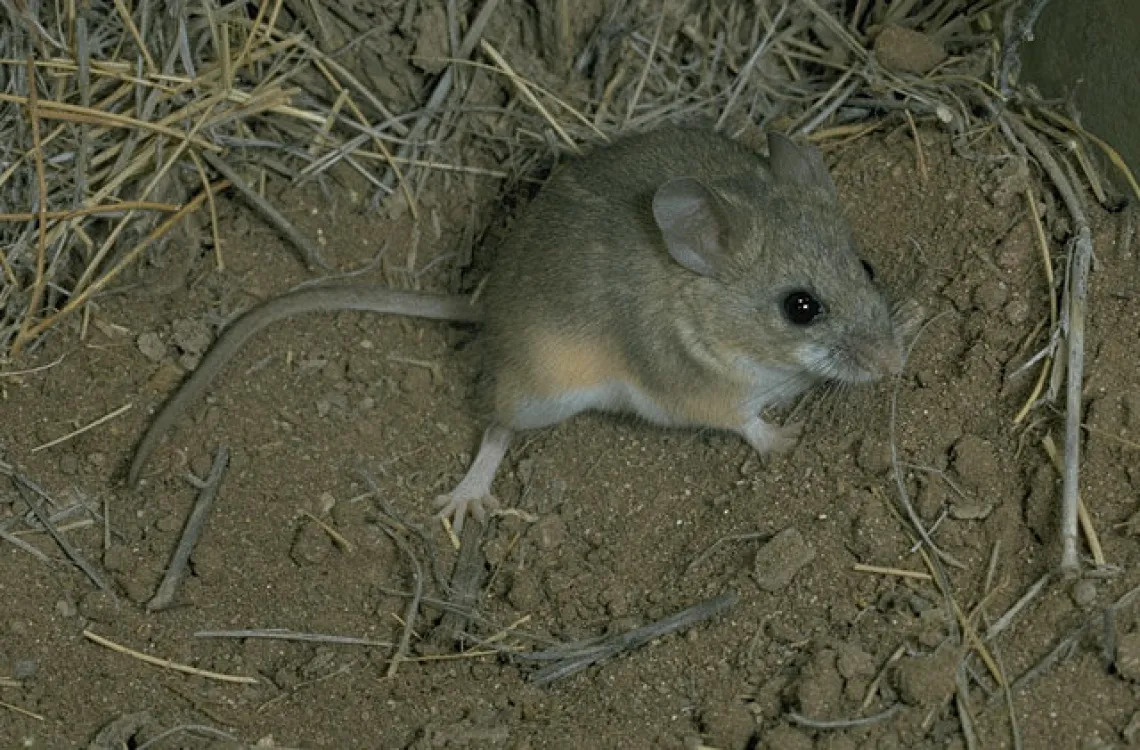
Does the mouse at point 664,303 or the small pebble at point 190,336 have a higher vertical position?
the mouse at point 664,303

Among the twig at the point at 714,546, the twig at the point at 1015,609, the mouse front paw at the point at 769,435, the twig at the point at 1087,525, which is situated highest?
the twig at the point at 1087,525

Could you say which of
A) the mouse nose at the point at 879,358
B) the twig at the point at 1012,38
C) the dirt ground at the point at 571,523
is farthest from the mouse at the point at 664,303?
the twig at the point at 1012,38

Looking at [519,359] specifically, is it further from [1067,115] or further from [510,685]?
[1067,115]

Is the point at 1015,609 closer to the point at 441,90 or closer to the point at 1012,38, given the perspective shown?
the point at 1012,38

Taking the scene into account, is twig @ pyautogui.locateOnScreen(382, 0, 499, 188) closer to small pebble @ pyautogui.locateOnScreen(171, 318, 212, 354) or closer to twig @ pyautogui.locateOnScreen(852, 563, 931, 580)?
small pebble @ pyautogui.locateOnScreen(171, 318, 212, 354)

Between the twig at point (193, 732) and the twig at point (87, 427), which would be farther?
the twig at point (87, 427)

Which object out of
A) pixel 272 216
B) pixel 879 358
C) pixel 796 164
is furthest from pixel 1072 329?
pixel 272 216

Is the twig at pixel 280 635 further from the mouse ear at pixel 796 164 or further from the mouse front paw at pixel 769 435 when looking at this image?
the mouse ear at pixel 796 164

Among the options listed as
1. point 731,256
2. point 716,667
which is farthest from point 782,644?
point 731,256
